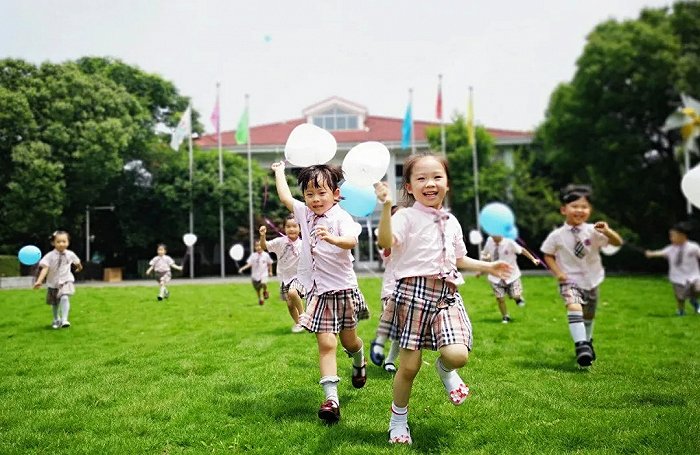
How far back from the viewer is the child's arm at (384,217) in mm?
3674

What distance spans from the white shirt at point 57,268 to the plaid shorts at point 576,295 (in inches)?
344

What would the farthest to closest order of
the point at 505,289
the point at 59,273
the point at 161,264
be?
1. the point at 161,264
2. the point at 59,273
3. the point at 505,289

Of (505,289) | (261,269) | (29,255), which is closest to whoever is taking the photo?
(505,289)

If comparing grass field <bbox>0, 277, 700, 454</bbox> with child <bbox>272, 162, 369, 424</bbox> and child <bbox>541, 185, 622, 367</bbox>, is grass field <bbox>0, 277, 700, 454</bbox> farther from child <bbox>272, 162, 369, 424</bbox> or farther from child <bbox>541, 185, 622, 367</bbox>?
child <bbox>272, 162, 369, 424</bbox>

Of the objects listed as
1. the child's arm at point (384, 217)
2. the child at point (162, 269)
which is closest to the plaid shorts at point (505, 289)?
the child's arm at point (384, 217)

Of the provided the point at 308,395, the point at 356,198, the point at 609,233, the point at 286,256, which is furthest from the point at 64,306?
the point at 609,233

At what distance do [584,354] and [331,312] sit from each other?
3114 millimetres

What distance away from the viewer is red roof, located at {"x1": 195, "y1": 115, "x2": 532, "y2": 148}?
39.7 meters

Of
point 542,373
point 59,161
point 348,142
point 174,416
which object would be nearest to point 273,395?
point 174,416

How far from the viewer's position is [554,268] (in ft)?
21.7

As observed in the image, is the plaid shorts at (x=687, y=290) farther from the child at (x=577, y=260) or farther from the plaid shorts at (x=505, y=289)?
the child at (x=577, y=260)

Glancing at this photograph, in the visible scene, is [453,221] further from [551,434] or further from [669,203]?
[669,203]

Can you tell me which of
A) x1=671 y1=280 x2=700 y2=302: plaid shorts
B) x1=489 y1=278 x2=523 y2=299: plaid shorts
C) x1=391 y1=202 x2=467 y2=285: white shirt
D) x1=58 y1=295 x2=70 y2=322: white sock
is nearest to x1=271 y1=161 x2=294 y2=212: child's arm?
x1=391 y1=202 x2=467 y2=285: white shirt

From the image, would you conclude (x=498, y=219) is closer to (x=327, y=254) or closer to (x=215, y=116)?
(x=327, y=254)
